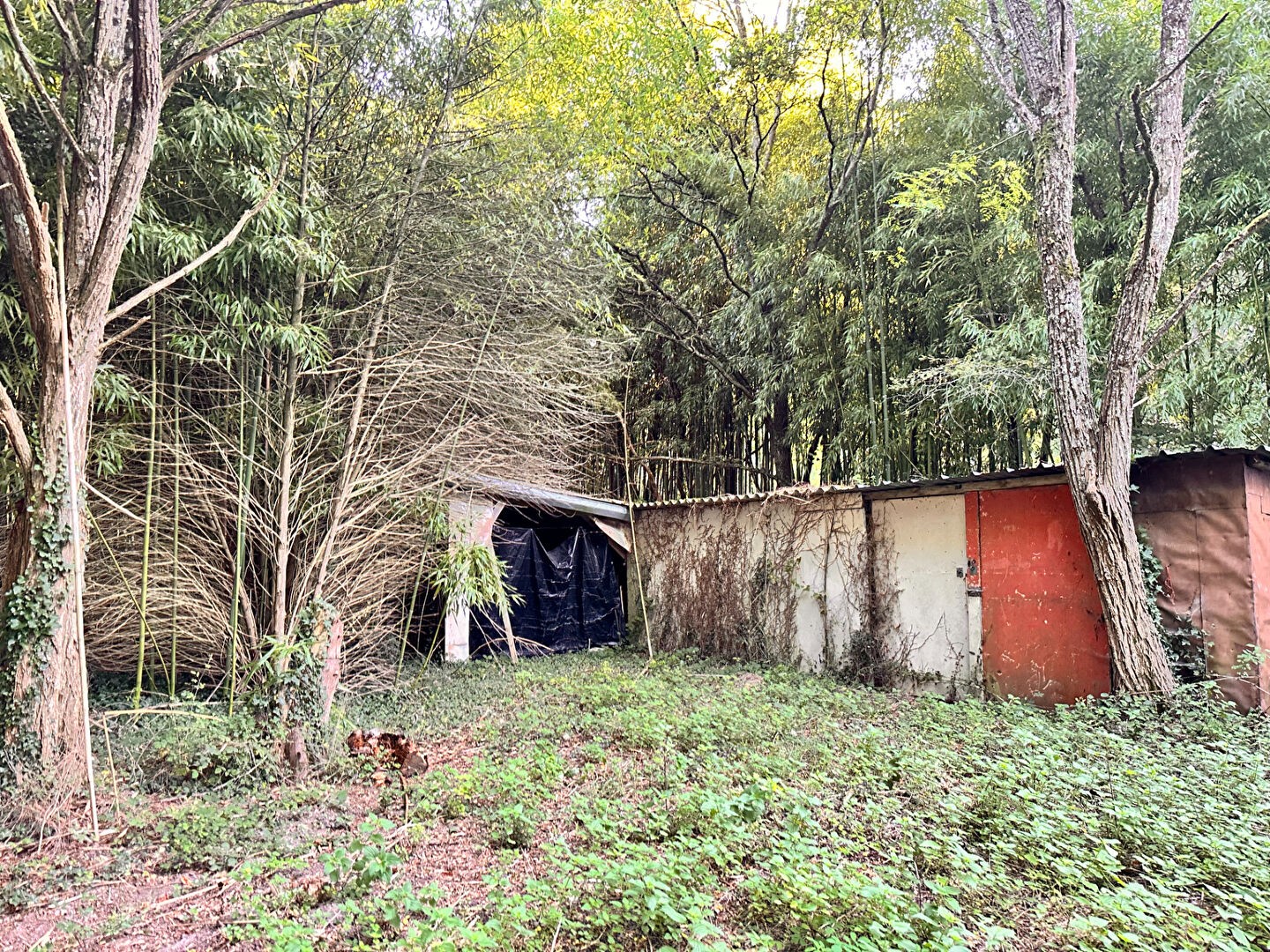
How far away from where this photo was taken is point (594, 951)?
1979mm

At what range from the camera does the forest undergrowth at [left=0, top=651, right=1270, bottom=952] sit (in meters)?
2.02

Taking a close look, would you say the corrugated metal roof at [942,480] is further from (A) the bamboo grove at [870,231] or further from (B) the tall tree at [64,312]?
(B) the tall tree at [64,312]

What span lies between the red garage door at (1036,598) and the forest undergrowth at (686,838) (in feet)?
1.83

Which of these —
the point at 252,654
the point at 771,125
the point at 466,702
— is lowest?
the point at 466,702

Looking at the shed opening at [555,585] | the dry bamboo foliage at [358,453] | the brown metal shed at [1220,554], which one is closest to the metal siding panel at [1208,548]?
the brown metal shed at [1220,554]

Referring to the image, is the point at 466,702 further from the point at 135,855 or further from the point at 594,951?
the point at 594,951

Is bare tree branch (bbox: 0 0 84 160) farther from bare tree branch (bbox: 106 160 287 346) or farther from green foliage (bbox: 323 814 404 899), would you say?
green foliage (bbox: 323 814 404 899)

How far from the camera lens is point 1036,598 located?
4.92 metres

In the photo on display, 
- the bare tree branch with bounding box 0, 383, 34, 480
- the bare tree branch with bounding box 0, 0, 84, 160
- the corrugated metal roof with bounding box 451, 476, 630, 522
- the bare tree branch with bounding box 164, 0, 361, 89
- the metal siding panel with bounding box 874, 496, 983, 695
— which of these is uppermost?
the bare tree branch with bounding box 164, 0, 361, 89

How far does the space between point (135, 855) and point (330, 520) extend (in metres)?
2.04

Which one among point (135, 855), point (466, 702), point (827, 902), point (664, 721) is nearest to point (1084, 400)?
point (664, 721)

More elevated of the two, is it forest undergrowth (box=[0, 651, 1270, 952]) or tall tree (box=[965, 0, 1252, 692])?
tall tree (box=[965, 0, 1252, 692])

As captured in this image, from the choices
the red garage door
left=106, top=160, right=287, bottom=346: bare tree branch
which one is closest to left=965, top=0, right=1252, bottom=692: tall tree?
the red garage door

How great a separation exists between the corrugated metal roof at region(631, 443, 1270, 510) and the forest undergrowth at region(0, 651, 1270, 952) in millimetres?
1494
